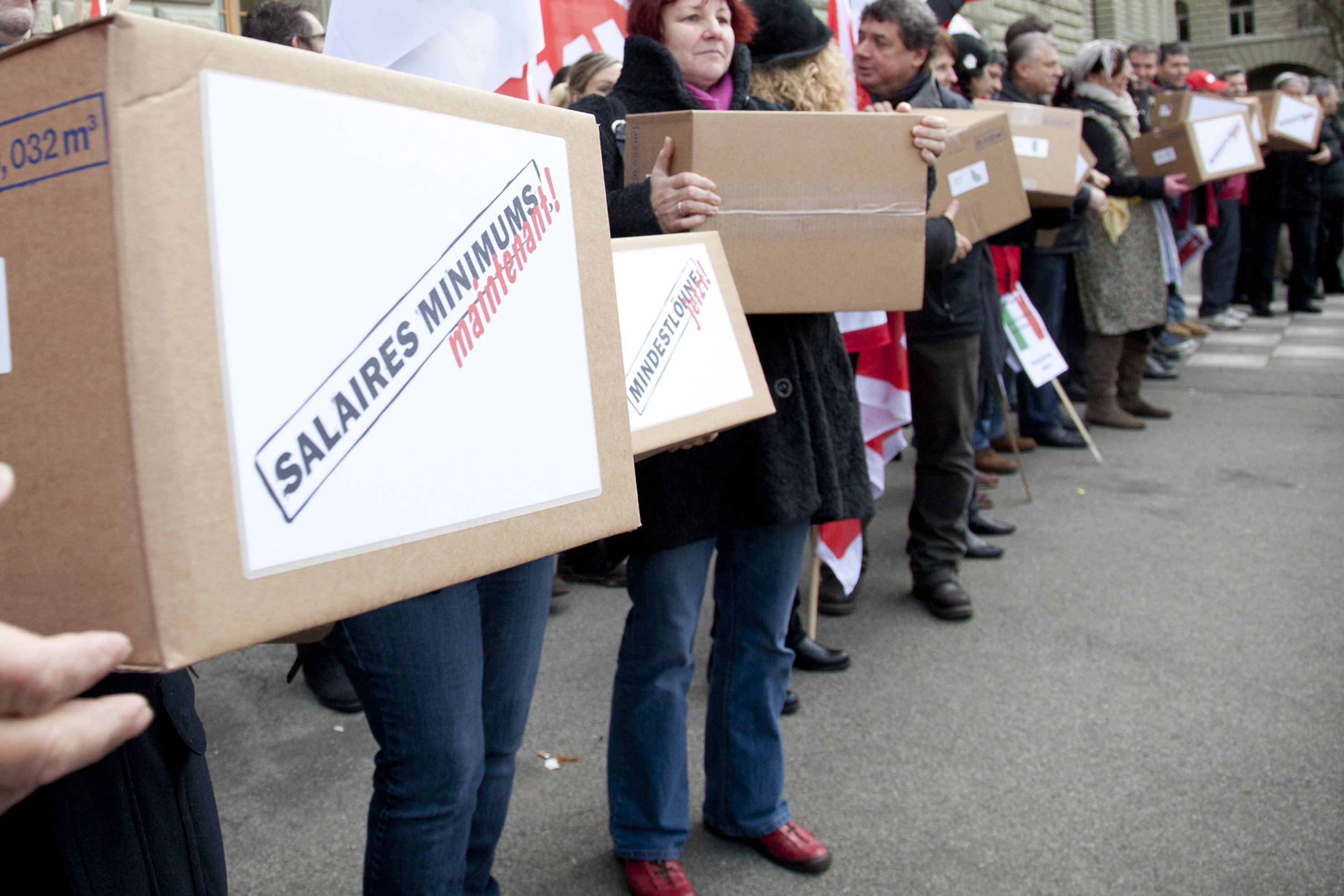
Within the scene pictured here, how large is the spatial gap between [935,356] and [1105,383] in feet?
10.3

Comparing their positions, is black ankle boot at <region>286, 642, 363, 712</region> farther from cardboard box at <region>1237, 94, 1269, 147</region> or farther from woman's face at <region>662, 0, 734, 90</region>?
cardboard box at <region>1237, 94, 1269, 147</region>

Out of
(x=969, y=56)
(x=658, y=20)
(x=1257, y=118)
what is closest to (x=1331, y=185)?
(x=1257, y=118)

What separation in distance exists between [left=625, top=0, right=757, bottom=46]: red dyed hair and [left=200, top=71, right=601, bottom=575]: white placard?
109cm

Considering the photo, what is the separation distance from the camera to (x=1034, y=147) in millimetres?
4457

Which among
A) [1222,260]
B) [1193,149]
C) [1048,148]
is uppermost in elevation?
[1193,149]

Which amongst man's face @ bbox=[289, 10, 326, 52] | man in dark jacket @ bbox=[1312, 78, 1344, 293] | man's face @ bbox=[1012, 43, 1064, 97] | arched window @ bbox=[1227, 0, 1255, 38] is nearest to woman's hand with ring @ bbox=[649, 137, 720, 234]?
man's face @ bbox=[289, 10, 326, 52]

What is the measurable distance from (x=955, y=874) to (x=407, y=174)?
6.25 ft

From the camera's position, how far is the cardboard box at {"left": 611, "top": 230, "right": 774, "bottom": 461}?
1457 mm

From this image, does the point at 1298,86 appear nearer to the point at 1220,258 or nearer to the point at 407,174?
the point at 1220,258

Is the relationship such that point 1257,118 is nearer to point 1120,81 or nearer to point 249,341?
point 1120,81

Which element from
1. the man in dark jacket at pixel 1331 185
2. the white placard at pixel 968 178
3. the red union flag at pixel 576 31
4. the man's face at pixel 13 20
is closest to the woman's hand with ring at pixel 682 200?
the man's face at pixel 13 20

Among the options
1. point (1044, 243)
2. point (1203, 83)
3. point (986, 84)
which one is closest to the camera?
point (986, 84)

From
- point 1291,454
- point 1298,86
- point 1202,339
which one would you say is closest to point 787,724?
point 1291,454

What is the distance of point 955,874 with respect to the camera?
7.27ft
